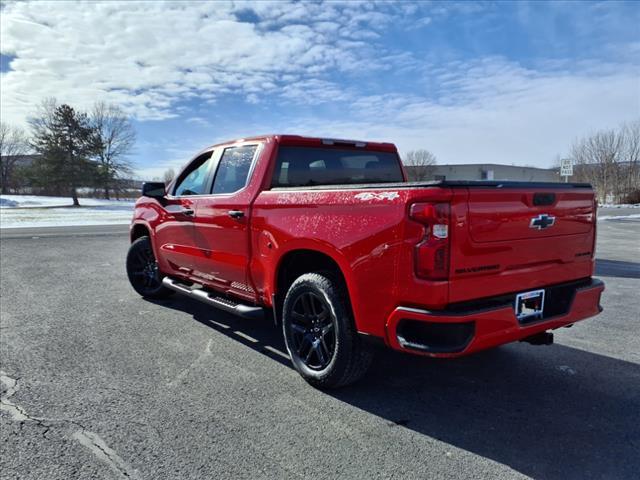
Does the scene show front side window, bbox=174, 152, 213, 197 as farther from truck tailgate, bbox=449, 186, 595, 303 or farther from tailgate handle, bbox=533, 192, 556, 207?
tailgate handle, bbox=533, 192, 556, 207

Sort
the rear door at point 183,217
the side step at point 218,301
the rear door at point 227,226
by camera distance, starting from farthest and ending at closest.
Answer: the rear door at point 183,217 < the rear door at point 227,226 < the side step at point 218,301

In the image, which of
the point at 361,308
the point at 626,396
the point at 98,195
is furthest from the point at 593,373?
the point at 98,195

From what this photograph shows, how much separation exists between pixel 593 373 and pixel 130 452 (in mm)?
3454

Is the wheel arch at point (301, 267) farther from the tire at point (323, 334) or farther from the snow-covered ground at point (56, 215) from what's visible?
the snow-covered ground at point (56, 215)

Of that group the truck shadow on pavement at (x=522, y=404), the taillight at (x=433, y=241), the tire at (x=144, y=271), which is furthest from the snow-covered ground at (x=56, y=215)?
the taillight at (x=433, y=241)

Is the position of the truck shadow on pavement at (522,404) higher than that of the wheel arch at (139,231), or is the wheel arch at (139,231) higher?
the wheel arch at (139,231)

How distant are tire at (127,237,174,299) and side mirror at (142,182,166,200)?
33.7 inches

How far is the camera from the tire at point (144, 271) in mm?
6055

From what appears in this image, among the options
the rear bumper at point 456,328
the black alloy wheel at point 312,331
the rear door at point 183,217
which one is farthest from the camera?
the rear door at point 183,217

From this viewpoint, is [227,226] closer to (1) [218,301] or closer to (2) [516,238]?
(1) [218,301]

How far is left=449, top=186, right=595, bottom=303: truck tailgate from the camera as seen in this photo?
103 inches

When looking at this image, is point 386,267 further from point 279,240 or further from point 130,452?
point 130,452

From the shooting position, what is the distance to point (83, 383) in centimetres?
346

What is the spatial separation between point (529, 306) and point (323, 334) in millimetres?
1415
